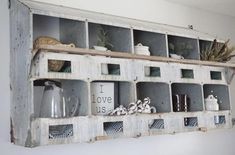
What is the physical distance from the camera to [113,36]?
1.57 metres

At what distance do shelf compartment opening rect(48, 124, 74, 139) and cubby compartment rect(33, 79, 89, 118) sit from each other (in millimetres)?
63

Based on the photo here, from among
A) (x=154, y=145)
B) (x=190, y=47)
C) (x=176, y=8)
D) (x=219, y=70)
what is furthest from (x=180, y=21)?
(x=154, y=145)

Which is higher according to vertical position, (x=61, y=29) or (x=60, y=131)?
(x=61, y=29)

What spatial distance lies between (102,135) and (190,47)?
0.85m

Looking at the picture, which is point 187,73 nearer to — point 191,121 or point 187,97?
point 187,97

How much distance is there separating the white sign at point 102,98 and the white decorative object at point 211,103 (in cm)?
66

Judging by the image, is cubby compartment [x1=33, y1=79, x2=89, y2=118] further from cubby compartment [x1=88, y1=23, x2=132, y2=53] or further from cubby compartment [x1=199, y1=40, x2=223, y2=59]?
cubby compartment [x1=199, y1=40, x2=223, y2=59]

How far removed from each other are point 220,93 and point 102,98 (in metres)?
0.88

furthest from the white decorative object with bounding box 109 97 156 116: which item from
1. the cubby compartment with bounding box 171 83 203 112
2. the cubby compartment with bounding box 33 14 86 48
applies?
the cubby compartment with bounding box 33 14 86 48

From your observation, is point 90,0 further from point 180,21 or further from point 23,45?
point 180,21

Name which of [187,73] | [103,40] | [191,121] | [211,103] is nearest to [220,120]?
[211,103]

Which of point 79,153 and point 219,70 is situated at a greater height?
point 219,70

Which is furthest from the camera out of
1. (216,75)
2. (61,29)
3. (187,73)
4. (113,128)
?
(216,75)

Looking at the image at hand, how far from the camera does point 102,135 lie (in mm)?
1300
